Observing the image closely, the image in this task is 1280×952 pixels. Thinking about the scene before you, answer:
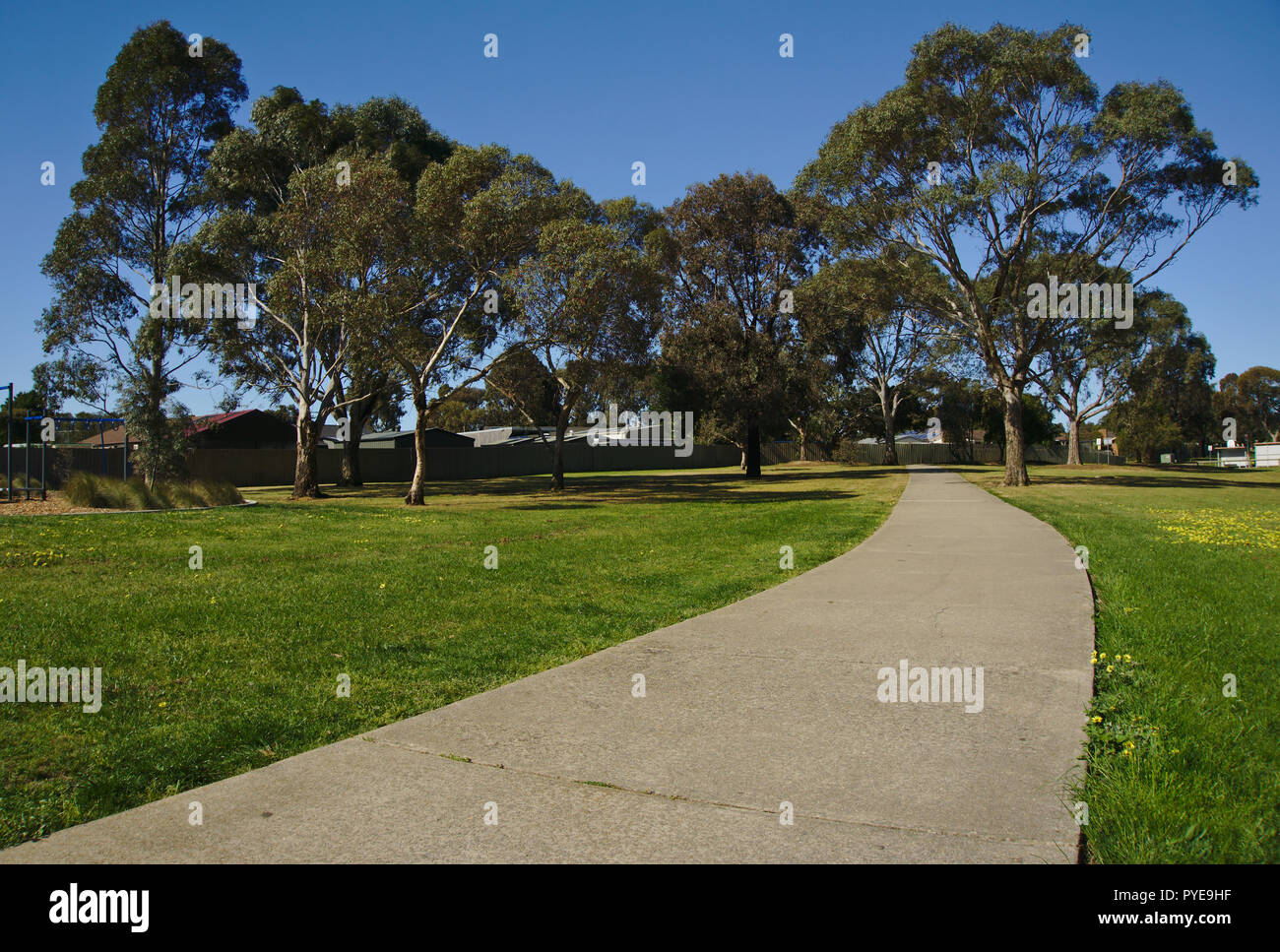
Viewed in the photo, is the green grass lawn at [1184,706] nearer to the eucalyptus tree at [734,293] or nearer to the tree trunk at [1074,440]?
the eucalyptus tree at [734,293]

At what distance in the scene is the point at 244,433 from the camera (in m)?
43.3

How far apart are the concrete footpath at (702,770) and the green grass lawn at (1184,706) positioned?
0.19m

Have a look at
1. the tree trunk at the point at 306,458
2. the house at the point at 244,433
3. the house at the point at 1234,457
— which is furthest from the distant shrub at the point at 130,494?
the house at the point at 1234,457

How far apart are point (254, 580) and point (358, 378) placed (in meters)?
20.7

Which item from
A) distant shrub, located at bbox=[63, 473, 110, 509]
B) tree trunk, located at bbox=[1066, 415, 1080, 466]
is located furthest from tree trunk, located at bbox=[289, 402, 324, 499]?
tree trunk, located at bbox=[1066, 415, 1080, 466]

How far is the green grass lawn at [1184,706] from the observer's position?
322cm

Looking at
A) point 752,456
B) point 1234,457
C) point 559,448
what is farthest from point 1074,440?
point 559,448

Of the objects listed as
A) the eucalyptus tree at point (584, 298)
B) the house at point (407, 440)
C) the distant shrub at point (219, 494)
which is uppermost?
the eucalyptus tree at point (584, 298)

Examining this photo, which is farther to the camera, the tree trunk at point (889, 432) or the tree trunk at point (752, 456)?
the tree trunk at point (889, 432)

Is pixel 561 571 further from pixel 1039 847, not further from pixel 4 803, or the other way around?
pixel 1039 847

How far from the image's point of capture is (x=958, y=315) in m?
31.1

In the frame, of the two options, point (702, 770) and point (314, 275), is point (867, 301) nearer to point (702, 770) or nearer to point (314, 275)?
point (314, 275)

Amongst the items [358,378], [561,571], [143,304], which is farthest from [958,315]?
[143,304]
